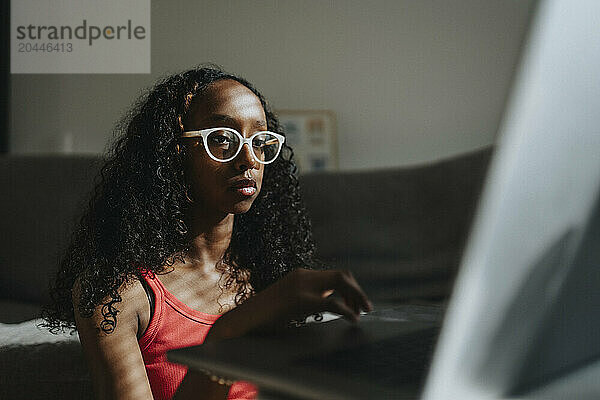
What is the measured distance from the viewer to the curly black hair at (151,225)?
69 centimetres

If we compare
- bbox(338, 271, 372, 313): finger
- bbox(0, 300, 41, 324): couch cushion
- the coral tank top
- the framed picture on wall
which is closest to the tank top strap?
the coral tank top

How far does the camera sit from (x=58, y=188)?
1462 millimetres

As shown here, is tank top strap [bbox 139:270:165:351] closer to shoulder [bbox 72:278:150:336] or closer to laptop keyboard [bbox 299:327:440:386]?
shoulder [bbox 72:278:150:336]

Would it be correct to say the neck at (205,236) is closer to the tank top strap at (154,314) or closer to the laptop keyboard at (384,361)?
the tank top strap at (154,314)

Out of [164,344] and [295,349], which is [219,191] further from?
[295,349]

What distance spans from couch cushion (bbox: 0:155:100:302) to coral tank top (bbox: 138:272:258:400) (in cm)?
77

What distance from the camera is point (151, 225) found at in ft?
2.37

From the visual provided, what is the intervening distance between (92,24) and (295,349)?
208cm

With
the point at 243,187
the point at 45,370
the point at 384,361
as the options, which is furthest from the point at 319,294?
the point at 45,370

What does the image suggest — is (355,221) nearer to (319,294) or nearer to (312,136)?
(312,136)

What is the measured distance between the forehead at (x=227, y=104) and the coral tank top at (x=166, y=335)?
0.21 metres

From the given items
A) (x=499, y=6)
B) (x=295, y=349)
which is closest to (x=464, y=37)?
(x=499, y=6)

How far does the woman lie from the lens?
25.6 inches
